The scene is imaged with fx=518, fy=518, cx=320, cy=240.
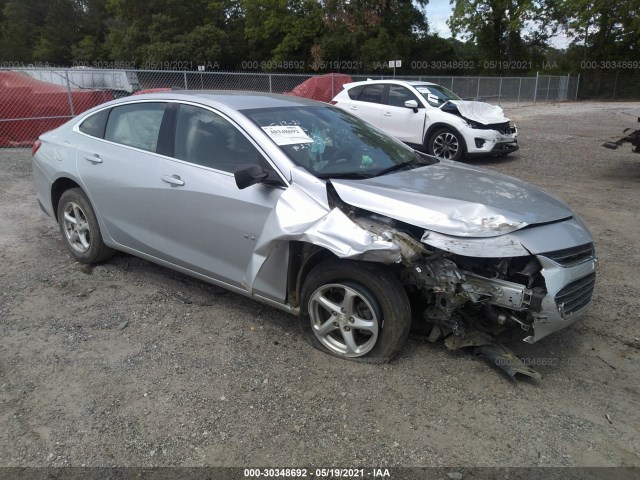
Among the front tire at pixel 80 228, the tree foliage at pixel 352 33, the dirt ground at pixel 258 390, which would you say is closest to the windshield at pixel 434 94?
the dirt ground at pixel 258 390

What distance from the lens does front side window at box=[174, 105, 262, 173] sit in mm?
3627

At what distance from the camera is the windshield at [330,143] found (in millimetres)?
3584

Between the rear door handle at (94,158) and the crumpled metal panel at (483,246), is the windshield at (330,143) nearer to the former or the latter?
the crumpled metal panel at (483,246)

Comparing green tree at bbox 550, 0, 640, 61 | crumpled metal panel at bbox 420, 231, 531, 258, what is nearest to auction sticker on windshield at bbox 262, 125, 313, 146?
crumpled metal panel at bbox 420, 231, 531, 258

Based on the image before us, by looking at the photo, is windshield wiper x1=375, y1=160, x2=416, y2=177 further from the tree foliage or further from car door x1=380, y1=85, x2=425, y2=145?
the tree foliage

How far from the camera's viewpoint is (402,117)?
1098 centimetres

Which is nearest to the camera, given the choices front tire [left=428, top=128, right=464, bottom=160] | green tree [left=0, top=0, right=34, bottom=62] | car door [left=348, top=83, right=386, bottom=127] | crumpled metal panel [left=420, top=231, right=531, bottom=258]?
crumpled metal panel [left=420, top=231, right=531, bottom=258]

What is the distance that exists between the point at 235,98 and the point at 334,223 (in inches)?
63.4

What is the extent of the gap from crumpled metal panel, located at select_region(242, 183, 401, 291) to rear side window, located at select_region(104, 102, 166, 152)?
1.40m

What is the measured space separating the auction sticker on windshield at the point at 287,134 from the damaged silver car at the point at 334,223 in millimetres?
13

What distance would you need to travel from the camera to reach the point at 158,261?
13.8ft

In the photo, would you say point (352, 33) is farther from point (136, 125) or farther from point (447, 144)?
point (136, 125)

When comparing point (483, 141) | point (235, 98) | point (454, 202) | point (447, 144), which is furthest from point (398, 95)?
point (454, 202)

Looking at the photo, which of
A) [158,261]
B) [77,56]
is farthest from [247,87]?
[77,56]
